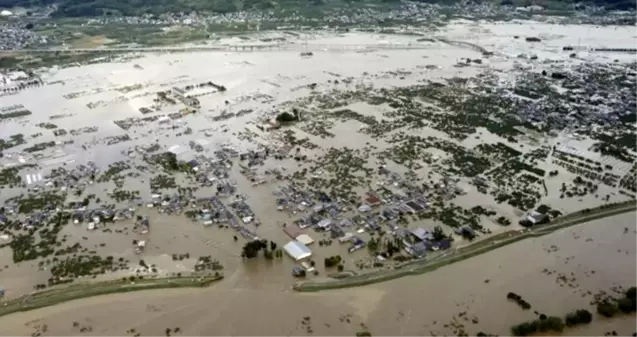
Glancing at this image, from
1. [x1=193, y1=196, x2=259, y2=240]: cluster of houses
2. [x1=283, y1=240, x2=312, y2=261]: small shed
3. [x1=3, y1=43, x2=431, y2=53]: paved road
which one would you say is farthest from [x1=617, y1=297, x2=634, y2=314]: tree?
[x1=3, y1=43, x2=431, y2=53]: paved road

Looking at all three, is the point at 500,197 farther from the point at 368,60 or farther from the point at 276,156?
the point at 368,60

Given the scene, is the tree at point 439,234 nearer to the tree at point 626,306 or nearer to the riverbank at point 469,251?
the riverbank at point 469,251

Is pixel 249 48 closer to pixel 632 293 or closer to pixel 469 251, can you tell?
pixel 469 251

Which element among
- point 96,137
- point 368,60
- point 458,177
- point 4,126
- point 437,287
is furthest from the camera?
point 368,60

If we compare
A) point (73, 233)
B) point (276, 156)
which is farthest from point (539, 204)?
point (73, 233)

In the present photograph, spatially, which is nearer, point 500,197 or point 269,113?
point 500,197

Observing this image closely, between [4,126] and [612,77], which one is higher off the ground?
[612,77]
